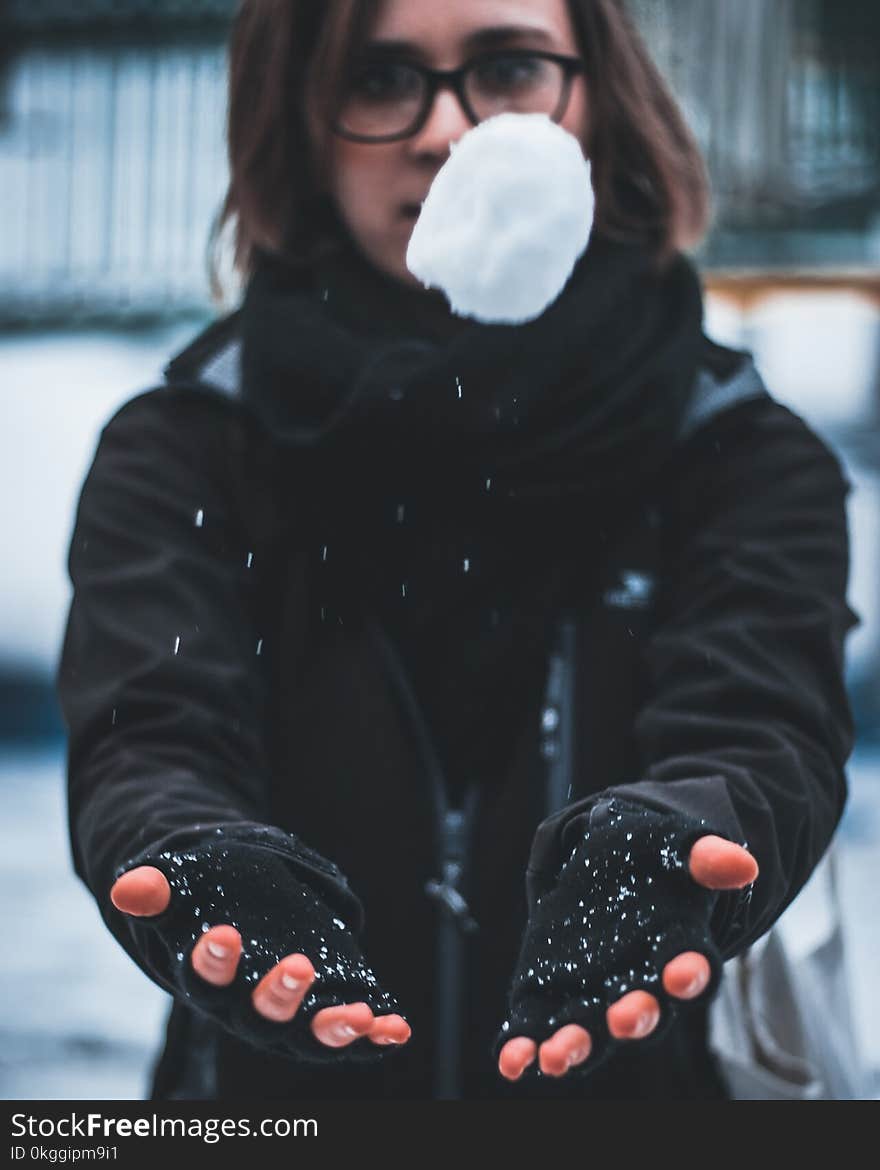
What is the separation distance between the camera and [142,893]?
64 centimetres

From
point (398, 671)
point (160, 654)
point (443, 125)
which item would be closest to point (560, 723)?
point (398, 671)

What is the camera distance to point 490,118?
915mm

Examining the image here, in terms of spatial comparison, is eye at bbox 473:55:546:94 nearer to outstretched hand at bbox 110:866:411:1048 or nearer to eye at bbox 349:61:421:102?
eye at bbox 349:61:421:102

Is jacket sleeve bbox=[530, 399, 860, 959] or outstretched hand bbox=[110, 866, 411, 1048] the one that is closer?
outstretched hand bbox=[110, 866, 411, 1048]

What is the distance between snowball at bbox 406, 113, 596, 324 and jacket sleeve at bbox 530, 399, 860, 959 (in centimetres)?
22

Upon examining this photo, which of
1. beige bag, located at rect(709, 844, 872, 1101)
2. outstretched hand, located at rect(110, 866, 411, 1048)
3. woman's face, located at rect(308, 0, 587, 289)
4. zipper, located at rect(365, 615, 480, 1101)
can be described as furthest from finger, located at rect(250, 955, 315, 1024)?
woman's face, located at rect(308, 0, 587, 289)

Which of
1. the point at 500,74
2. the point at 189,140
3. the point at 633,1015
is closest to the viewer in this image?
the point at 633,1015

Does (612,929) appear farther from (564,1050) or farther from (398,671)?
(398,671)

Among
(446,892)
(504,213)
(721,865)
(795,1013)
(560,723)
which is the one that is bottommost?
(795,1013)

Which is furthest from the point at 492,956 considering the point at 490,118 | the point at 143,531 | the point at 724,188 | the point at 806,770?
the point at 724,188

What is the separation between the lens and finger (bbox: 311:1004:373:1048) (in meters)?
0.62

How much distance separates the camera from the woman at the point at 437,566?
2.94 ft

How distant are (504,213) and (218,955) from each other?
20.4 inches

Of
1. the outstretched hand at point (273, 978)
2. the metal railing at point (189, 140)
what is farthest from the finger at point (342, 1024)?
the metal railing at point (189, 140)
